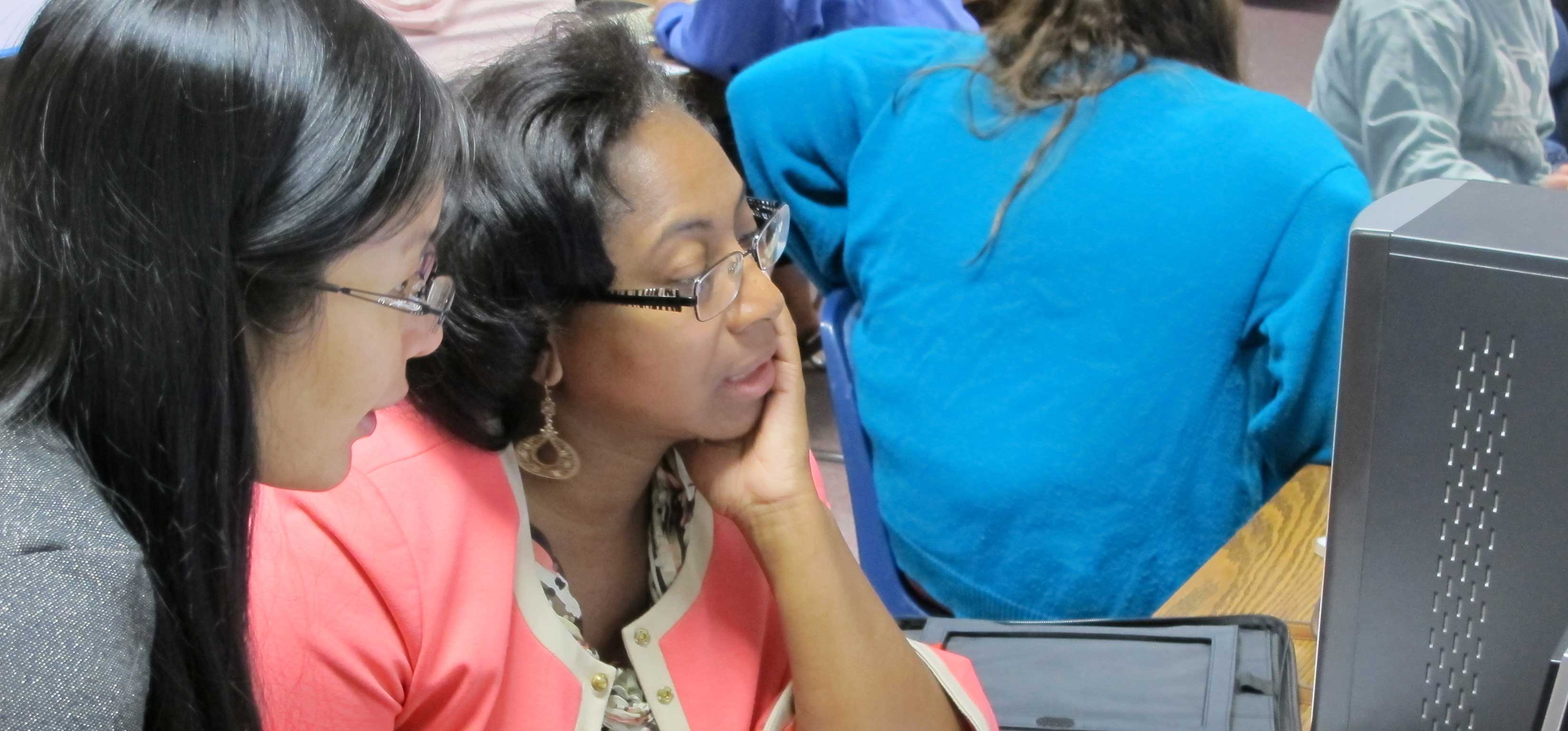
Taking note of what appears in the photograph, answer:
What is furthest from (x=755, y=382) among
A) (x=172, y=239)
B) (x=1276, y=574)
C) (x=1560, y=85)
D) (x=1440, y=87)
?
(x=1560, y=85)

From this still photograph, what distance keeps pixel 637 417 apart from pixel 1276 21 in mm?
5211

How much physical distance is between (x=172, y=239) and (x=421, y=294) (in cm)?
19

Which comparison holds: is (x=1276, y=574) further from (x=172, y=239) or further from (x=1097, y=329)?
(x=172, y=239)

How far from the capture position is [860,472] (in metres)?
1.76

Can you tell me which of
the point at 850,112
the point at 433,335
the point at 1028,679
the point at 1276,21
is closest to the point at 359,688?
the point at 433,335

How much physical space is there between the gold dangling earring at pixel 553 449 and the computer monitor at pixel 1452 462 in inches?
24.0

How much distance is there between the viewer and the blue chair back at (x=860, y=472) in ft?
5.77

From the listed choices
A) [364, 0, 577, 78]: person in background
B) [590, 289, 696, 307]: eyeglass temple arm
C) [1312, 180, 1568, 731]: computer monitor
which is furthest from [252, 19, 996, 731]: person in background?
[364, 0, 577, 78]: person in background

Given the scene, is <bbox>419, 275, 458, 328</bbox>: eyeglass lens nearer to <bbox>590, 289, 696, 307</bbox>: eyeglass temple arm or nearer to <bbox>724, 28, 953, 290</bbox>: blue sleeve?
<bbox>590, 289, 696, 307</bbox>: eyeglass temple arm

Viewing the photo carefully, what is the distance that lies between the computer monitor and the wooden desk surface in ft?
1.13

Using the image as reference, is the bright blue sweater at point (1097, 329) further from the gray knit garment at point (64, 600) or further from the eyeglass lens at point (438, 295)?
the gray knit garment at point (64, 600)

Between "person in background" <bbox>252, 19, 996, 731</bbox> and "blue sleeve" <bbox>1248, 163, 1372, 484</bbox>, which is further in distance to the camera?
"blue sleeve" <bbox>1248, 163, 1372, 484</bbox>

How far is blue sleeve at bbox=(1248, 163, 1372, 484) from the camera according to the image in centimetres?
144

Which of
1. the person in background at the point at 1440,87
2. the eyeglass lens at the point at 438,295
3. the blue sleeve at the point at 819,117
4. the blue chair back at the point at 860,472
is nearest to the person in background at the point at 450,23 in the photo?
the blue sleeve at the point at 819,117
